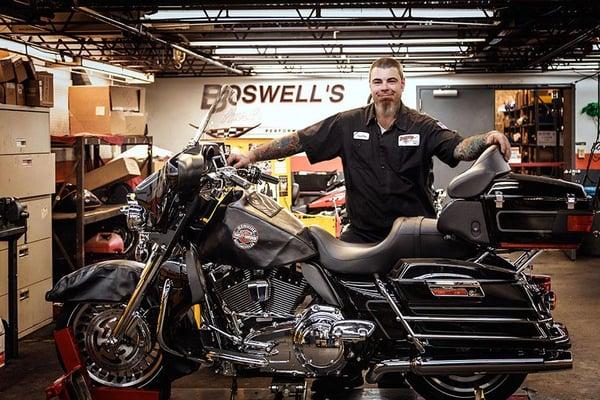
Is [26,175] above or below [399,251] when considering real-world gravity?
above

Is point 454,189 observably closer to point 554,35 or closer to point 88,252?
point 88,252

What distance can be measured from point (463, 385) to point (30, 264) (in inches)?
142

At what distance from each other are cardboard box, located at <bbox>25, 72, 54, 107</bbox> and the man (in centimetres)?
300

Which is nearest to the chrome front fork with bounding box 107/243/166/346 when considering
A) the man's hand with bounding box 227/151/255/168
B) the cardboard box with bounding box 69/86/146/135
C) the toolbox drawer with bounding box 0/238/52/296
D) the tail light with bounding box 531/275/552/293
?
the man's hand with bounding box 227/151/255/168

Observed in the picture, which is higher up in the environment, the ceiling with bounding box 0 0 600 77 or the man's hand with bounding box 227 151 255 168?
the ceiling with bounding box 0 0 600 77

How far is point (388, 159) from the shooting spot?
377 centimetres

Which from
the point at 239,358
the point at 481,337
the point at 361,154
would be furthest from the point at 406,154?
the point at 239,358

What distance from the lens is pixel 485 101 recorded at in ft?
43.0

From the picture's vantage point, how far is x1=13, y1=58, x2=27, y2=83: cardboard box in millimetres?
6018

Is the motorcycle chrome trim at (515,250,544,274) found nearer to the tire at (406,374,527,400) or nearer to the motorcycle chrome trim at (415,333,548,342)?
the motorcycle chrome trim at (415,333,548,342)

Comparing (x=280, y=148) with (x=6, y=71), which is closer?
(x=280, y=148)

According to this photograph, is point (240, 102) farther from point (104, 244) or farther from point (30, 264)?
point (30, 264)

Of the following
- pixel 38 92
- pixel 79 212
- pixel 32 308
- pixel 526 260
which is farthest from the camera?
pixel 79 212

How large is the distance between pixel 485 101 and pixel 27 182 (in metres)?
8.90
